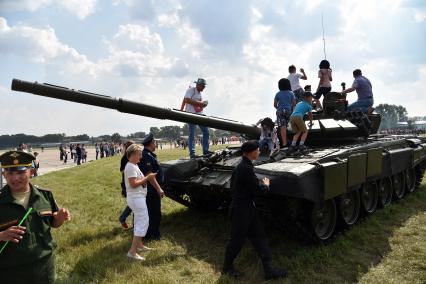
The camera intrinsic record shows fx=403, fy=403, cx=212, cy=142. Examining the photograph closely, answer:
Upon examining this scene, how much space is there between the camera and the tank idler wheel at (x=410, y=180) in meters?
10.4

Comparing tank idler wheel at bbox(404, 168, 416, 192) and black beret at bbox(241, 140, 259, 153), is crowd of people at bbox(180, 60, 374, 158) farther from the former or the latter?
black beret at bbox(241, 140, 259, 153)

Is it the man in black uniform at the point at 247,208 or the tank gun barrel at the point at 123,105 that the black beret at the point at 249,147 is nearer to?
the man in black uniform at the point at 247,208

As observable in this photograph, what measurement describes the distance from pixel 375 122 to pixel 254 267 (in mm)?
6162

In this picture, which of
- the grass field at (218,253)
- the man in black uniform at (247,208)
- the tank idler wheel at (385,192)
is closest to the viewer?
the man in black uniform at (247,208)

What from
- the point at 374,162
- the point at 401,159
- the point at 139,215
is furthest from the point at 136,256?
the point at 401,159

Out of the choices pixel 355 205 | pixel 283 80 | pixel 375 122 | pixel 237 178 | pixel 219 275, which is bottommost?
pixel 219 275

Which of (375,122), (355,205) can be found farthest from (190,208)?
(375,122)

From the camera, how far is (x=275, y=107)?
8078 millimetres

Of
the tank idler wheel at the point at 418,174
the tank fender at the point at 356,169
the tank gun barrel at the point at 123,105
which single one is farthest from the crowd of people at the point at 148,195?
the tank idler wheel at the point at 418,174

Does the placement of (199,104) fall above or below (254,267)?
above

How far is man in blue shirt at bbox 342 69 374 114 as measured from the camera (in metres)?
10.1

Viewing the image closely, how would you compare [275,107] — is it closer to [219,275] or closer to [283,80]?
[283,80]

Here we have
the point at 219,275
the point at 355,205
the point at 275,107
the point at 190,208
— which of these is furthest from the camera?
the point at 190,208

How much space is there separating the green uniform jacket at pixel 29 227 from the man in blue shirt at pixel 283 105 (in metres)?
5.36
